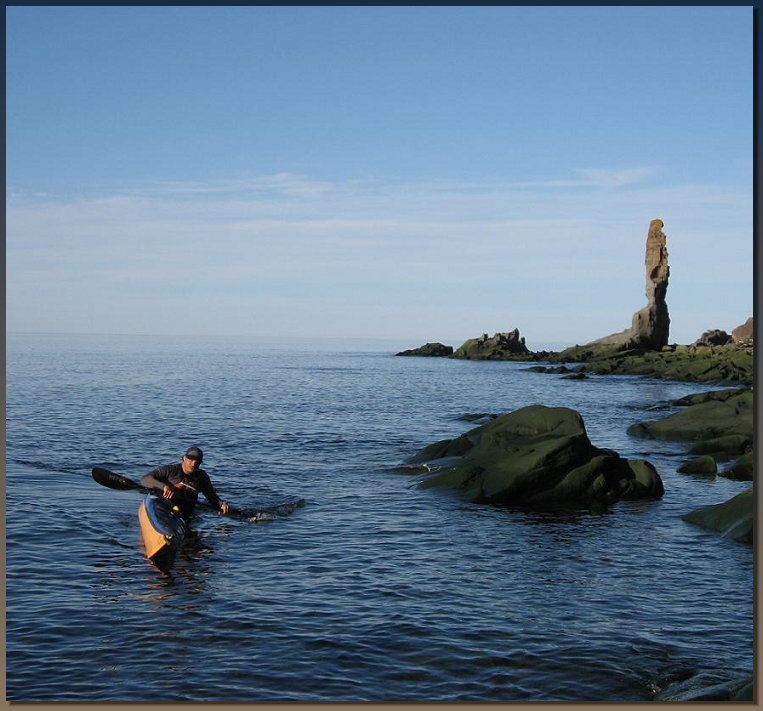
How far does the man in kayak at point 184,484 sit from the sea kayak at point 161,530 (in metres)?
0.29

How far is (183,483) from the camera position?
20719mm

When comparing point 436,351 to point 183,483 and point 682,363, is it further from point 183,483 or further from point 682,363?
point 183,483

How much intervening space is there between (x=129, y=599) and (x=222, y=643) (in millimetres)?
2940

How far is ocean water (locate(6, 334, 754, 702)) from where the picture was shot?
12.1 metres

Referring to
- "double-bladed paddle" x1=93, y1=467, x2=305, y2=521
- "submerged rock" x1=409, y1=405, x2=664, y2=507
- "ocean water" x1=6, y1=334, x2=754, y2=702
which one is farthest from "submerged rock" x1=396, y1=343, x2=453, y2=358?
"double-bladed paddle" x1=93, y1=467, x2=305, y2=521

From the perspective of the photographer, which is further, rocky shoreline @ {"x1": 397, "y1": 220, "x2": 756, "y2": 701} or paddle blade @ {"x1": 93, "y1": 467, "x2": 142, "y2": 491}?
paddle blade @ {"x1": 93, "y1": 467, "x2": 142, "y2": 491}

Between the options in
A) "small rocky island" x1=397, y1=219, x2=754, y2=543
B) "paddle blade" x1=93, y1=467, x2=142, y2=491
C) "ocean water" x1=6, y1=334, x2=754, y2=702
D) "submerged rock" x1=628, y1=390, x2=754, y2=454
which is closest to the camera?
"ocean water" x1=6, y1=334, x2=754, y2=702

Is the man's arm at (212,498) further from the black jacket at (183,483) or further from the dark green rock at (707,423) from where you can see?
the dark green rock at (707,423)

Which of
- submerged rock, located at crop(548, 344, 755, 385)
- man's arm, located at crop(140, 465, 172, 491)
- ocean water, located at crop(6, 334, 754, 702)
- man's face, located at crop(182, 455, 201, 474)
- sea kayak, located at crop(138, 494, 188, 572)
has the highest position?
submerged rock, located at crop(548, 344, 755, 385)

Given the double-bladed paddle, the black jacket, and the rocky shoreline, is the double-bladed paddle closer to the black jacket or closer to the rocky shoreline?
the black jacket

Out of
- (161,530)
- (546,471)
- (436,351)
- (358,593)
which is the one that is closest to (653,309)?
(436,351)

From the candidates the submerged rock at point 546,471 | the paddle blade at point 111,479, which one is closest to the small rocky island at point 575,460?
the submerged rock at point 546,471

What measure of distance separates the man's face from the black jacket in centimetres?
10

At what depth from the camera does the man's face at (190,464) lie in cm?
2030
